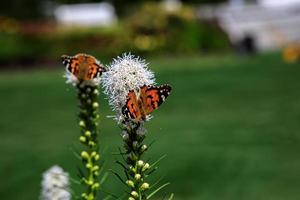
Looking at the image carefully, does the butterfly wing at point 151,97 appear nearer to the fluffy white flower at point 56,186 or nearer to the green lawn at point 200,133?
the fluffy white flower at point 56,186

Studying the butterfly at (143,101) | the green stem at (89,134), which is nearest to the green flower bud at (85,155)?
the green stem at (89,134)

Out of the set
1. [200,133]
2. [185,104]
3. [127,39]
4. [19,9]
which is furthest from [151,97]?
[19,9]

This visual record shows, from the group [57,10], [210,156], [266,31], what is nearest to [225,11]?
[266,31]

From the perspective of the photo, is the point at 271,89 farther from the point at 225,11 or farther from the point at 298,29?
the point at 225,11

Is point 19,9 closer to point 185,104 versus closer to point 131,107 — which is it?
point 185,104

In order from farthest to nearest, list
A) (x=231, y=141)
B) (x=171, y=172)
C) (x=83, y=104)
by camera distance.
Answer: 1. (x=231, y=141)
2. (x=171, y=172)
3. (x=83, y=104)

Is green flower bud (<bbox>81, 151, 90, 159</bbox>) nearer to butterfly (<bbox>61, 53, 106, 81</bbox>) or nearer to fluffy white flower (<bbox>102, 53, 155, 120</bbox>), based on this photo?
butterfly (<bbox>61, 53, 106, 81</bbox>)
